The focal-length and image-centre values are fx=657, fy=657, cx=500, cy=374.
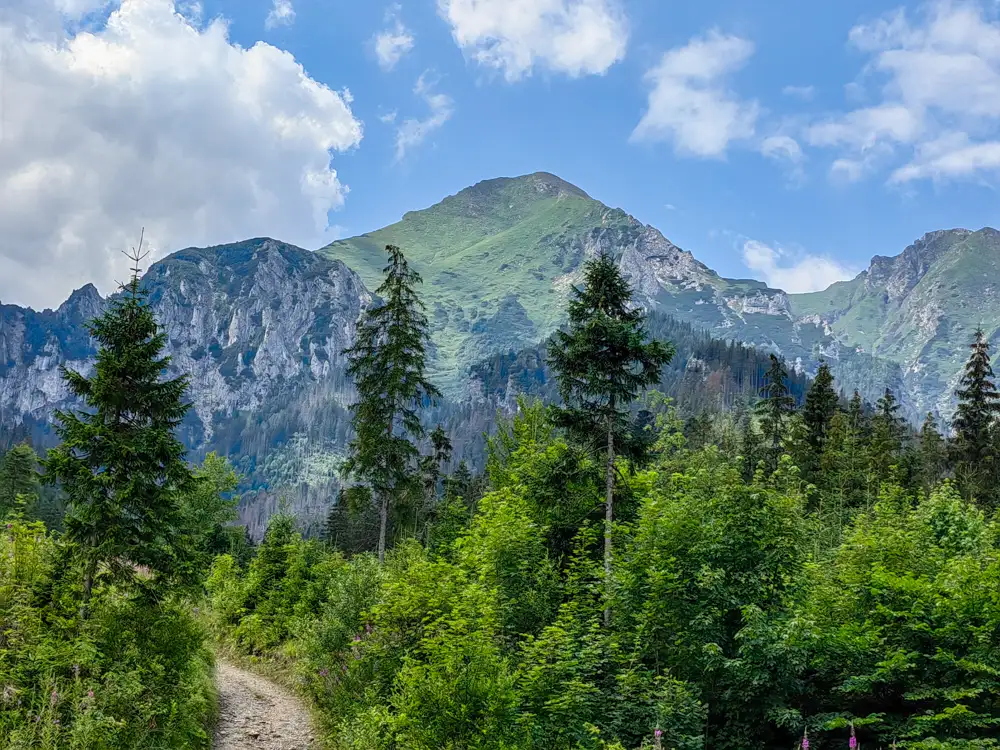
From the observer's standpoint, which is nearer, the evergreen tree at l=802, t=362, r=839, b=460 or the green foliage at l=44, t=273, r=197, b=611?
the green foliage at l=44, t=273, r=197, b=611

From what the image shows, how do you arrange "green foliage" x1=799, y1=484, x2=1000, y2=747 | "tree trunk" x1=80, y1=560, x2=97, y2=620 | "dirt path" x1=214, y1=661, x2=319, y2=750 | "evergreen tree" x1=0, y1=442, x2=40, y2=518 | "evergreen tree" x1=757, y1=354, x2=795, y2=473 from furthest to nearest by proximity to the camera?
"evergreen tree" x1=0, y1=442, x2=40, y2=518 → "evergreen tree" x1=757, y1=354, x2=795, y2=473 → "dirt path" x1=214, y1=661, x2=319, y2=750 → "tree trunk" x1=80, y1=560, x2=97, y2=620 → "green foliage" x1=799, y1=484, x2=1000, y2=747

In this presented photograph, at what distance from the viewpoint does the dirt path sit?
15.7 metres

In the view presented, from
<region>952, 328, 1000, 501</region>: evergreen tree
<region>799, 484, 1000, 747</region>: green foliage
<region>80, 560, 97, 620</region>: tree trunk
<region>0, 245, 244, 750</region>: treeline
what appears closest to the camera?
<region>799, 484, 1000, 747</region>: green foliage

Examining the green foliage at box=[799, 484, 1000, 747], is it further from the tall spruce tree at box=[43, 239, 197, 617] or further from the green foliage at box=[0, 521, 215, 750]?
the tall spruce tree at box=[43, 239, 197, 617]

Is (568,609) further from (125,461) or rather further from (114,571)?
(125,461)

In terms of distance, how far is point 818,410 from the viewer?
4531 cm

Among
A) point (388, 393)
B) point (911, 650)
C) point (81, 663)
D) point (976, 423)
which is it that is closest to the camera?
point (911, 650)

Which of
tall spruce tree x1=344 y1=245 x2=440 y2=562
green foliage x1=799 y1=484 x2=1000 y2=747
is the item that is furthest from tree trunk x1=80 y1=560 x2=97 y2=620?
tall spruce tree x1=344 y1=245 x2=440 y2=562

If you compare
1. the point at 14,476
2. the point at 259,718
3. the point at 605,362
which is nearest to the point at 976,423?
the point at 605,362

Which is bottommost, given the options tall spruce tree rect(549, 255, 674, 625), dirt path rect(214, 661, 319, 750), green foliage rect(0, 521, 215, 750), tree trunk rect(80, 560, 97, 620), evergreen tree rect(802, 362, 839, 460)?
dirt path rect(214, 661, 319, 750)

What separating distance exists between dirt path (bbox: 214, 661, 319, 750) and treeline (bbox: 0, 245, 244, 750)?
3.65ft

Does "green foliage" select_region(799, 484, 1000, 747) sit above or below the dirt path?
above

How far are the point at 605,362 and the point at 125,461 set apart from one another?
38.7 ft

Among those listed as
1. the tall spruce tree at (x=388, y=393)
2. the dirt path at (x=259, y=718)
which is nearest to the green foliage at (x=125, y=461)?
the dirt path at (x=259, y=718)
